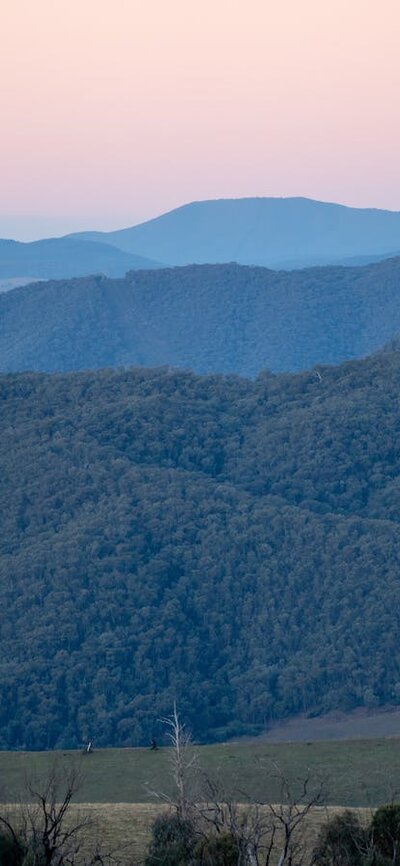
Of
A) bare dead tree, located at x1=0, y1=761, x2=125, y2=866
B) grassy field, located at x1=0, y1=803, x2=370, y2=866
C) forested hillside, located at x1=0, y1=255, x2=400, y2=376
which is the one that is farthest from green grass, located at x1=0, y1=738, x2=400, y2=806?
forested hillside, located at x1=0, y1=255, x2=400, y2=376

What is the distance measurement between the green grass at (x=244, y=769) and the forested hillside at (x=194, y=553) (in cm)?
1818

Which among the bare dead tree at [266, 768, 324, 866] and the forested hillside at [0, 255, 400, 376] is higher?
the forested hillside at [0, 255, 400, 376]

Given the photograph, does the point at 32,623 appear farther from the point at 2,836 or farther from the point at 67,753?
the point at 2,836

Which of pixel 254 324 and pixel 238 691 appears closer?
pixel 238 691

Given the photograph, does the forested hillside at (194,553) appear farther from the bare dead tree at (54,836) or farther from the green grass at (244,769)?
the bare dead tree at (54,836)

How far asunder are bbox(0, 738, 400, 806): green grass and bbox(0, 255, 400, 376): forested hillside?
13694cm

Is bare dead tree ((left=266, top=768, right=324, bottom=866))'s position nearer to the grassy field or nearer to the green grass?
the grassy field

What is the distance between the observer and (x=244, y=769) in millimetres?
24828

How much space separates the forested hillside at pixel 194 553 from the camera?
153 ft

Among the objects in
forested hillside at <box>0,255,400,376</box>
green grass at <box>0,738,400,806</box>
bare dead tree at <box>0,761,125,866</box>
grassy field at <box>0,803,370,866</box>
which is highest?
forested hillside at <box>0,255,400,376</box>

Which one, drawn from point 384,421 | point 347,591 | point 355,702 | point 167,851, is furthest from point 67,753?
point 384,421

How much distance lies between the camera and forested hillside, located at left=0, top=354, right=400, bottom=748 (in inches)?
1836

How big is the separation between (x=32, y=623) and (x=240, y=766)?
26.6 metres

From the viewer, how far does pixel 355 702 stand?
46.1 m
